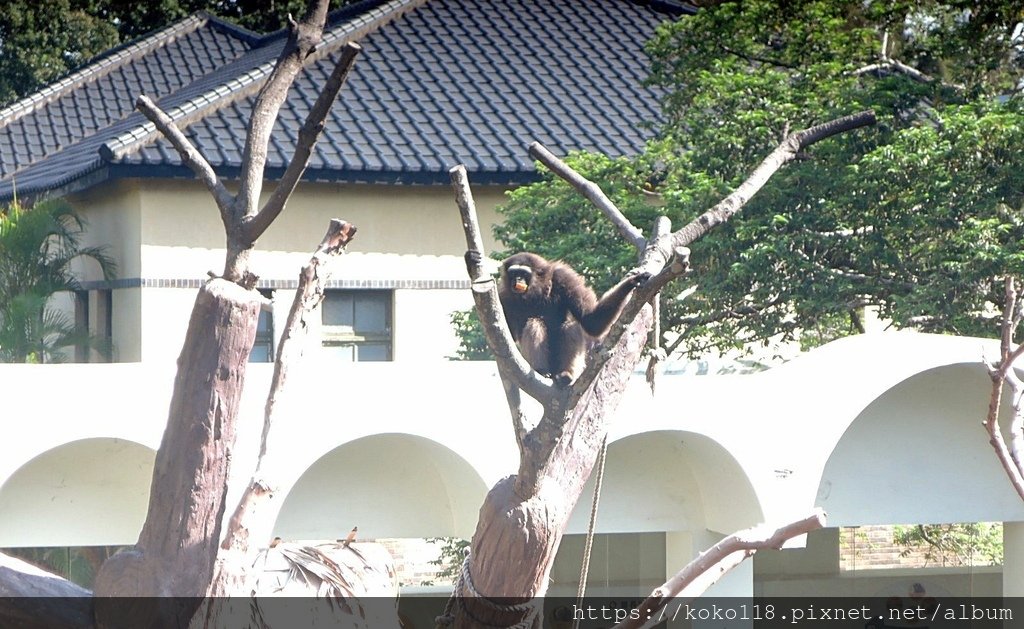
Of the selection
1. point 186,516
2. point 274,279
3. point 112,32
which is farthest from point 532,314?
point 112,32

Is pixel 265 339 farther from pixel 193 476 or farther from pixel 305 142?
pixel 193 476

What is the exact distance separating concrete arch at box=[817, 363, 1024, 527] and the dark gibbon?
400 centimetres

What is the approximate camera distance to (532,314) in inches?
294

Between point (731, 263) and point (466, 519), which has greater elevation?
point (731, 263)

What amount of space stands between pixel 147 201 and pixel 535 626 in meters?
10.3

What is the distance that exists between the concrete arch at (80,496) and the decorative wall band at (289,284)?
13.3ft

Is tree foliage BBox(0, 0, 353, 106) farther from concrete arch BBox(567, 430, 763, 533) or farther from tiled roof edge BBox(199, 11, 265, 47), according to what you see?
concrete arch BBox(567, 430, 763, 533)

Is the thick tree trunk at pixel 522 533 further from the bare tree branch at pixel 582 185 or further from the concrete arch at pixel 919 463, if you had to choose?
the concrete arch at pixel 919 463

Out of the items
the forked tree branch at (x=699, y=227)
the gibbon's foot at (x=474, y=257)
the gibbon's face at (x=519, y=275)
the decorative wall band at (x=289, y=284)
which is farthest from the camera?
the decorative wall band at (x=289, y=284)

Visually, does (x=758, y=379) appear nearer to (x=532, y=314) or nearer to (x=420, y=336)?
(x=532, y=314)

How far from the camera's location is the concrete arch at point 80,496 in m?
9.02

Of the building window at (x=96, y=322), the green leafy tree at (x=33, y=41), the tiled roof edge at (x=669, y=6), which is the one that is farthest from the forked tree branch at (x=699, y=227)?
the green leafy tree at (x=33, y=41)

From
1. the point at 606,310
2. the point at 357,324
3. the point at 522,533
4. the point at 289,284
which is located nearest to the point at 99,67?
the point at 289,284

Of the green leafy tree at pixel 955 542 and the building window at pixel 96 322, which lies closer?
the building window at pixel 96 322
